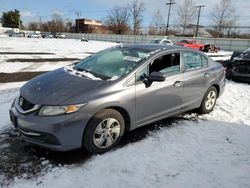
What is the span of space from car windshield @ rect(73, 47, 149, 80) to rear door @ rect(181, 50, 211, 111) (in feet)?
3.09

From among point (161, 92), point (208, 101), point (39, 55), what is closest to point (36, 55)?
point (39, 55)

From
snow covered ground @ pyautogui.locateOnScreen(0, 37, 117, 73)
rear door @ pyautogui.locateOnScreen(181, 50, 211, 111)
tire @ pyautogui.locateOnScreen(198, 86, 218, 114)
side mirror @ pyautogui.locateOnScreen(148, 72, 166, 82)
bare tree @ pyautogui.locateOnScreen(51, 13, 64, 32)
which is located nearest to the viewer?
side mirror @ pyautogui.locateOnScreen(148, 72, 166, 82)

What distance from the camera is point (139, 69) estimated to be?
151 inches

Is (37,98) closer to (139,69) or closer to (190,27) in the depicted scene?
(139,69)

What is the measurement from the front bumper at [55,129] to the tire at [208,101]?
9.39 ft

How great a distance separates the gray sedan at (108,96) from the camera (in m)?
3.16

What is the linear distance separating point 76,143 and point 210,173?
1771mm

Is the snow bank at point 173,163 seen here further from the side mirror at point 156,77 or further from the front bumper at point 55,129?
the side mirror at point 156,77

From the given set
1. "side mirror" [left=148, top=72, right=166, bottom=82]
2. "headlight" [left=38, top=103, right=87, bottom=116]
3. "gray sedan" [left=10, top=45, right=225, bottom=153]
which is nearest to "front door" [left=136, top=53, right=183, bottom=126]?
"gray sedan" [left=10, top=45, right=225, bottom=153]

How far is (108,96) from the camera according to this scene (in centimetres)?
342

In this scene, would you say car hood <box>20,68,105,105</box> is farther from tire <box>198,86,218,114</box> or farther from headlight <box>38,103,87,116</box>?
tire <box>198,86,218,114</box>

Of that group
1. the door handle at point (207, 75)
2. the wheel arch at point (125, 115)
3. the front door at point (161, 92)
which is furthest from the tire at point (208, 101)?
the wheel arch at point (125, 115)

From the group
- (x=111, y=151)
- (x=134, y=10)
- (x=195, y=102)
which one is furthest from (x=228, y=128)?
(x=134, y=10)

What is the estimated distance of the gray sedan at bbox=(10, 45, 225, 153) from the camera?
3164 mm
